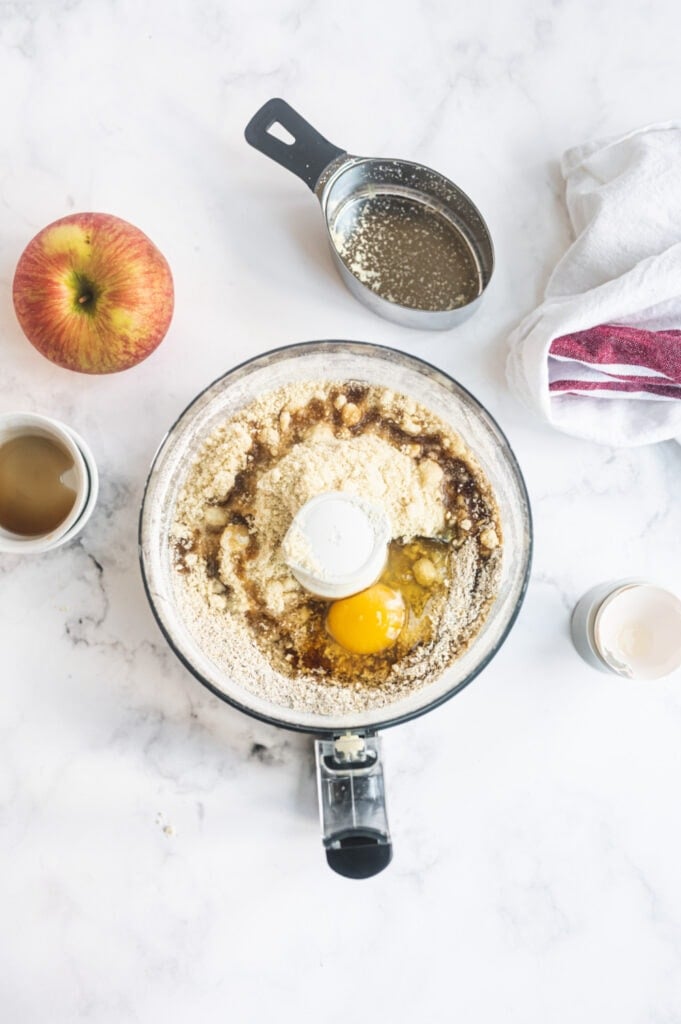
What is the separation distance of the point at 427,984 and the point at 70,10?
1.41 m

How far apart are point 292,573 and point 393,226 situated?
50 centimetres

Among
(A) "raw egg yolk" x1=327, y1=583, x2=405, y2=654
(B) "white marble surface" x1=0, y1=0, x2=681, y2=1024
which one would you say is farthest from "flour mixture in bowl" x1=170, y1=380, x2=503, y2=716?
(B) "white marble surface" x1=0, y1=0, x2=681, y2=1024

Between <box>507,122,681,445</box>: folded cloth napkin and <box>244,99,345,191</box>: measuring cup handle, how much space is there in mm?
338

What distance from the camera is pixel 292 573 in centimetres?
107

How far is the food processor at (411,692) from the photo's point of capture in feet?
3.40

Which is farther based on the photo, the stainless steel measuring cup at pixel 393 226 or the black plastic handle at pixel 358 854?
the stainless steel measuring cup at pixel 393 226

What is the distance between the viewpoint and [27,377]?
1.16 meters

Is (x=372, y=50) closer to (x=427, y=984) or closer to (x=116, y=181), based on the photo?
(x=116, y=181)

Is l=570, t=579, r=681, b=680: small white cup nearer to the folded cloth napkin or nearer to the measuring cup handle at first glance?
the folded cloth napkin

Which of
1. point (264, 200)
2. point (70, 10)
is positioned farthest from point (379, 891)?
point (70, 10)

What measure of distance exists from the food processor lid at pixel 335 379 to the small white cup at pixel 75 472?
0.24 ft

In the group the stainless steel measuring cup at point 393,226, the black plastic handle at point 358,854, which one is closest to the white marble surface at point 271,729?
the stainless steel measuring cup at point 393,226

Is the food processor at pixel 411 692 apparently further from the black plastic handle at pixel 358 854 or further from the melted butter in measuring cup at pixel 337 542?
the melted butter in measuring cup at pixel 337 542

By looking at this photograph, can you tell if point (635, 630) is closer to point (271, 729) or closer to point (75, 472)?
point (271, 729)
